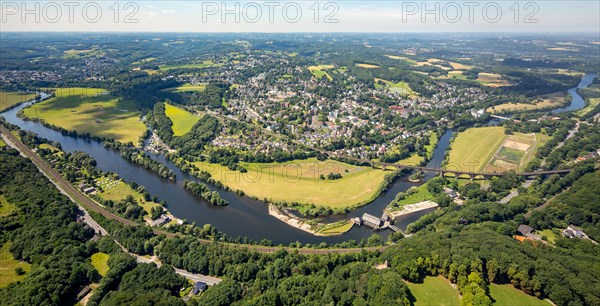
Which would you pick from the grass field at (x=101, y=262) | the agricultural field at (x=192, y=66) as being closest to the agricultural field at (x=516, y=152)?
the grass field at (x=101, y=262)

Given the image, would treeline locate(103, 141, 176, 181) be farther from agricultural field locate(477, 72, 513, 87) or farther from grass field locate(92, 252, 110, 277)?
agricultural field locate(477, 72, 513, 87)

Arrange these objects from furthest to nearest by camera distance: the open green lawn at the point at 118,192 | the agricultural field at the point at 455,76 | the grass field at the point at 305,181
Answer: the agricultural field at the point at 455,76, the grass field at the point at 305,181, the open green lawn at the point at 118,192

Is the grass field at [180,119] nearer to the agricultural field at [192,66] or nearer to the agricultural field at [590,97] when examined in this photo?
the agricultural field at [192,66]

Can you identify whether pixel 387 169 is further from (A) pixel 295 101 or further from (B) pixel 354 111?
(A) pixel 295 101

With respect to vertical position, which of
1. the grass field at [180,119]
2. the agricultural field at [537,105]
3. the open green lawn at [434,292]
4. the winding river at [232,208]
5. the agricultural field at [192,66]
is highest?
the agricultural field at [192,66]

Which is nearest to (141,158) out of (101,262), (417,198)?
(101,262)

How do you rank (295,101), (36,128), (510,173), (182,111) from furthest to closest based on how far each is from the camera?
(295,101), (182,111), (36,128), (510,173)

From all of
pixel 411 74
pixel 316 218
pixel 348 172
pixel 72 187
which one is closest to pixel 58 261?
pixel 72 187
